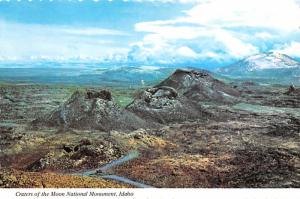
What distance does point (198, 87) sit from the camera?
138 metres

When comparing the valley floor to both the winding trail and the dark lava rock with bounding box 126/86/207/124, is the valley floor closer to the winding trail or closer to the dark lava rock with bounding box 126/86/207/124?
the winding trail

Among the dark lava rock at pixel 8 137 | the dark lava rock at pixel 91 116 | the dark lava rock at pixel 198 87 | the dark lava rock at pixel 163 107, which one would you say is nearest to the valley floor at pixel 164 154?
the dark lava rock at pixel 8 137

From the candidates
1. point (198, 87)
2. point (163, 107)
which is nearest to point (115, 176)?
point (163, 107)

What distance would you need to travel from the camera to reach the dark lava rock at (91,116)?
8662cm

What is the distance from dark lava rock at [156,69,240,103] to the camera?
13475 centimetres

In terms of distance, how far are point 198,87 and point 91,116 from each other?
2156 inches

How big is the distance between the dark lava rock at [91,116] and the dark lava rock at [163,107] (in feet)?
22.2

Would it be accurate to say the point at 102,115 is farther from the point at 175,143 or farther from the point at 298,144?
the point at 298,144

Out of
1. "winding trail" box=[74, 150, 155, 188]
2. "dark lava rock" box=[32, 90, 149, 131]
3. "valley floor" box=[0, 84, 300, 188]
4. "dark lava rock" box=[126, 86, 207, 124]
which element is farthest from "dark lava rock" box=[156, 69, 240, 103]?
"winding trail" box=[74, 150, 155, 188]

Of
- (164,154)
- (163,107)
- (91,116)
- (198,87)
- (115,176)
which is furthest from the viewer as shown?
(198,87)

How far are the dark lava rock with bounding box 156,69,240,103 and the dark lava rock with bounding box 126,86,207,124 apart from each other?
2108 cm

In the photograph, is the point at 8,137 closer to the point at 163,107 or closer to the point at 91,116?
the point at 91,116

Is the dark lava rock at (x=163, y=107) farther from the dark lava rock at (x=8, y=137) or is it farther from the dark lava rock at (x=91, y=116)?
the dark lava rock at (x=8, y=137)

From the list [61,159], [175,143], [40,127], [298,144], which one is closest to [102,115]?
[40,127]
